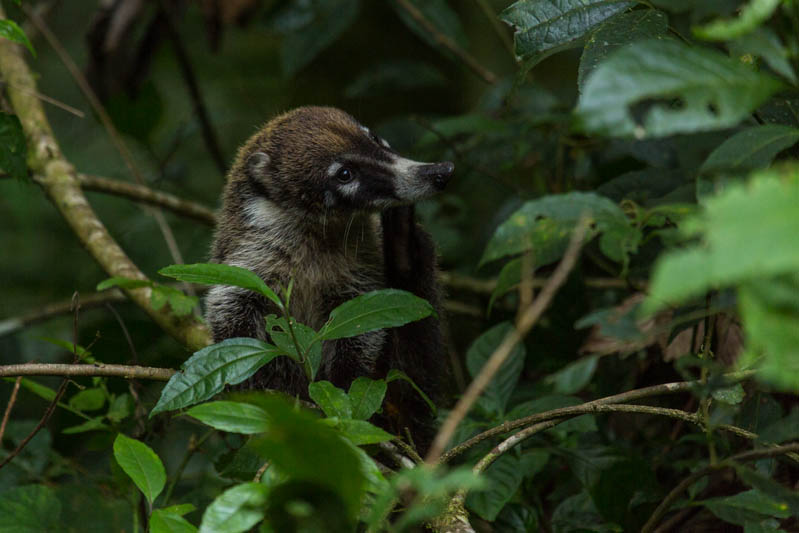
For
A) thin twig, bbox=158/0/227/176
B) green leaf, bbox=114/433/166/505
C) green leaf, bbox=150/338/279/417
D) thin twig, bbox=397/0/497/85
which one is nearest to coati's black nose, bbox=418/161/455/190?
green leaf, bbox=150/338/279/417

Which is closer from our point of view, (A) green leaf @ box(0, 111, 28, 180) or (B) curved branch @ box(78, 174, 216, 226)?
(A) green leaf @ box(0, 111, 28, 180)

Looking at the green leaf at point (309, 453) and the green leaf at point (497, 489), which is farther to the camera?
the green leaf at point (497, 489)

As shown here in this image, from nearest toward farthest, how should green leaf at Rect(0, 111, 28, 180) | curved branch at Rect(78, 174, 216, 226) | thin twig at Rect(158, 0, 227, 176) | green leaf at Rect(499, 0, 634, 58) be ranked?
green leaf at Rect(499, 0, 634, 58), green leaf at Rect(0, 111, 28, 180), curved branch at Rect(78, 174, 216, 226), thin twig at Rect(158, 0, 227, 176)

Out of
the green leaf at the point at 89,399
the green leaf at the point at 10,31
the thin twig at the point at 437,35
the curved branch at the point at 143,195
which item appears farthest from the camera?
the thin twig at the point at 437,35

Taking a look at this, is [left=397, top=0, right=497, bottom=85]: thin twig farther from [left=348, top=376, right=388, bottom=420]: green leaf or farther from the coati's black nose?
[left=348, top=376, right=388, bottom=420]: green leaf

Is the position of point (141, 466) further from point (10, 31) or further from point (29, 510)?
point (10, 31)

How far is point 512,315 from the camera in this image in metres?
4.18

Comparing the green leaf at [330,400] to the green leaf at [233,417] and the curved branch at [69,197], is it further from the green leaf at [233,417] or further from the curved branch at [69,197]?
the curved branch at [69,197]

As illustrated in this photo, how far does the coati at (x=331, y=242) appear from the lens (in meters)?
3.37

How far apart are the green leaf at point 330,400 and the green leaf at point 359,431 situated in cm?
12

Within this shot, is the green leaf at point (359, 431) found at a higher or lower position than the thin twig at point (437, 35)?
lower

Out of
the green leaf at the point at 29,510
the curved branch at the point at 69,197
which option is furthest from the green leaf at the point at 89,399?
the curved branch at the point at 69,197

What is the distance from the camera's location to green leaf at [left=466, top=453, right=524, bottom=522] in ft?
8.63

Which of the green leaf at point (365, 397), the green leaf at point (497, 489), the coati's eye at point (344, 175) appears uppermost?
the coati's eye at point (344, 175)
